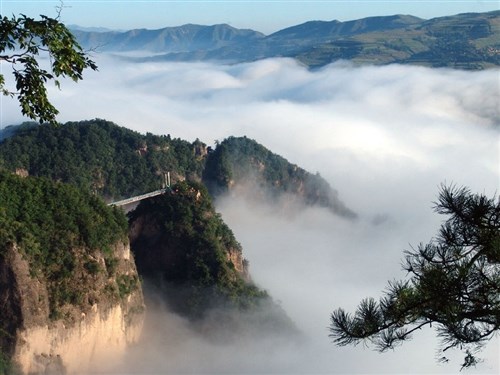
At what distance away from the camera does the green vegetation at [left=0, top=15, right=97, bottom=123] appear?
8.82 meters

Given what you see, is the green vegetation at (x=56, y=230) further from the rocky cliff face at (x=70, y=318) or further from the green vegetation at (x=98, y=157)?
the green vegetation at (x=98, y=157)

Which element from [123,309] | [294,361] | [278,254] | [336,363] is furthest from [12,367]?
[278,254]

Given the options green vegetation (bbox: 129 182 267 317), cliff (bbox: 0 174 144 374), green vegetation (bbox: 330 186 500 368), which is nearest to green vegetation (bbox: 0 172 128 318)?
cliff (bbox: 0 174 144 374)

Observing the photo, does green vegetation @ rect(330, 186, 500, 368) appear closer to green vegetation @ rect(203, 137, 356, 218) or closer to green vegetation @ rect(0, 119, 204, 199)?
green vegetation @ rect(0, 119, 204, 199)

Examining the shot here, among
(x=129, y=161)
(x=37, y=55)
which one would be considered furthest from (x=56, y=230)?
(x=129, y=161)

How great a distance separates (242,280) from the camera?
41156 millimetres

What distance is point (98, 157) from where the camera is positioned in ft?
219

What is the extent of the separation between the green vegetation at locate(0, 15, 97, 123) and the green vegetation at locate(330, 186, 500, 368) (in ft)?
16.7

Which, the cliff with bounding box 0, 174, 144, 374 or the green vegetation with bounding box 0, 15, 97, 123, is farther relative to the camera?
the cliff with bounding box 0, 174, 144, 374

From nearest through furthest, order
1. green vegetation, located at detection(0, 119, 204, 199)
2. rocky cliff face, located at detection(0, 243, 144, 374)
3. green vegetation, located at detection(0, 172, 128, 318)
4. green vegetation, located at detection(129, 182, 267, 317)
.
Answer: rocky cliff face, located at detection(0, 243, 144, 374) → green vegetation, located at detection(0, 172, 128, 318) → green vegetation, located at detection(129, 182, 267, 317) → green vegetation, located at detection(0, 119, 204, 199)

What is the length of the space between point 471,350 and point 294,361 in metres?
28.8

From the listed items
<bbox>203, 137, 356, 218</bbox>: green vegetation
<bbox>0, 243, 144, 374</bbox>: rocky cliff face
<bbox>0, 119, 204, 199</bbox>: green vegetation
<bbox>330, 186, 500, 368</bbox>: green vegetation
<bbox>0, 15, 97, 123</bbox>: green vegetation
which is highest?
<bbox>203, 137, 356, 218</bbox>: green vegetation

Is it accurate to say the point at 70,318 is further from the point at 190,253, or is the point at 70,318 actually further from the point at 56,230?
the point at 190,253

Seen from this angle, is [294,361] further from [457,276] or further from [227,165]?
[227,165]
